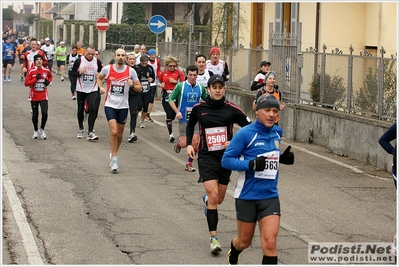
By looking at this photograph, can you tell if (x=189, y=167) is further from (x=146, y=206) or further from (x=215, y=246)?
(x=215, y=246)

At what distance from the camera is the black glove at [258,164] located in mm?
6902

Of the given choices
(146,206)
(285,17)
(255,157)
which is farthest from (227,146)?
(285,17)

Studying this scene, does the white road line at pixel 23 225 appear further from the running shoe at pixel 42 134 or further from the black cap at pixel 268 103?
the running shoe at pixel 42 134

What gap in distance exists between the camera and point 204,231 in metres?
9.22

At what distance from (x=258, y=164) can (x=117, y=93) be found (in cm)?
691

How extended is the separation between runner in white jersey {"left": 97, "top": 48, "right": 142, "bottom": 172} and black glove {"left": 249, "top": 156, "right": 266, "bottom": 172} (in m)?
6.37

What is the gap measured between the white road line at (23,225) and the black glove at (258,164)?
90.5 inches

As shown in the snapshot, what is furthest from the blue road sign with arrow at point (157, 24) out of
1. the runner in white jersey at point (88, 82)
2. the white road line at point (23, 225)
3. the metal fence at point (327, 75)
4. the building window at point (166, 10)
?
the building window at point (166, 10)

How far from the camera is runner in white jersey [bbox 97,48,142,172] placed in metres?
13.2

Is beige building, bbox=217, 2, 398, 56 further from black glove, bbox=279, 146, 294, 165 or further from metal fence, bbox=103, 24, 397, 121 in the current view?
black glove, bbox=279, 146, 294, 165

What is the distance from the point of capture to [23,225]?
30.7 ft

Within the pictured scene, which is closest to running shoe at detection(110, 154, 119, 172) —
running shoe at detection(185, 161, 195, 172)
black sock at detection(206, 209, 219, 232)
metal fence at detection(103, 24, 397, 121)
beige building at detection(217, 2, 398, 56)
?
running shoe at detection(185, 161, 195, 172)

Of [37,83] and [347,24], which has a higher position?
[347,24]

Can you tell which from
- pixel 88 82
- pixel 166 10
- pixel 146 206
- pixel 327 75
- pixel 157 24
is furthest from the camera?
pixel 166 10
